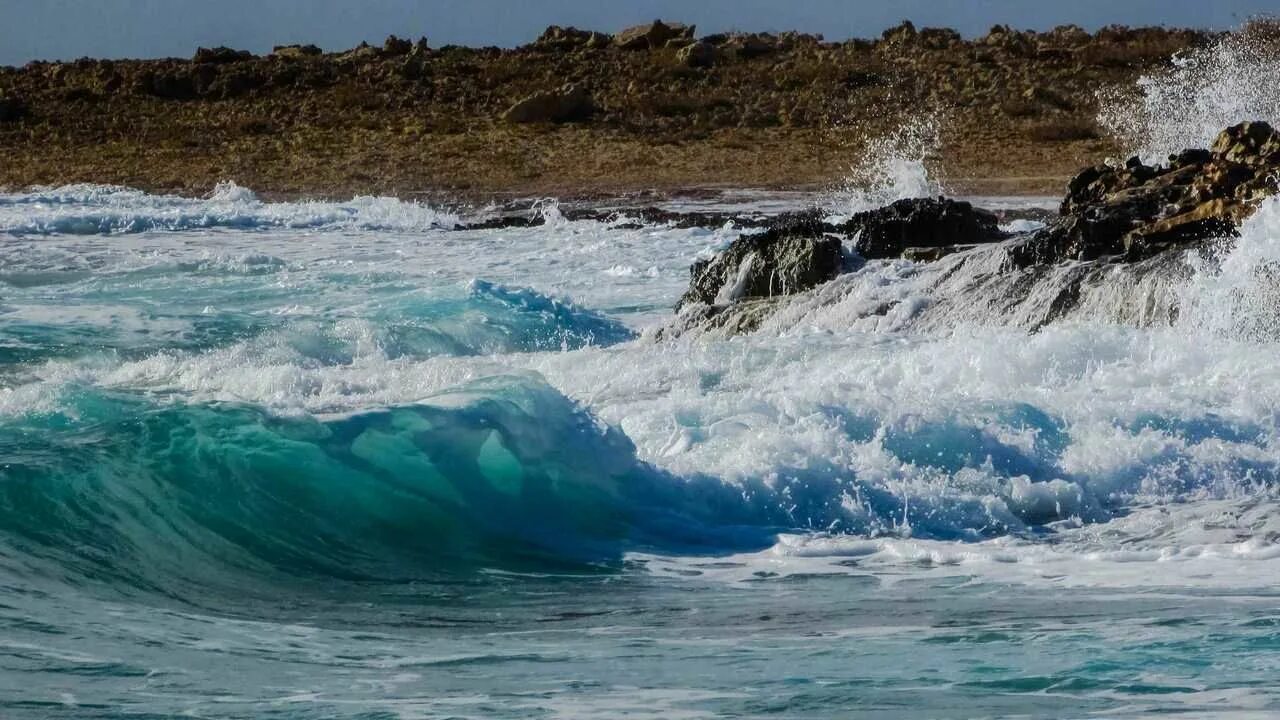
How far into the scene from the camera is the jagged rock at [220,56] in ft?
166

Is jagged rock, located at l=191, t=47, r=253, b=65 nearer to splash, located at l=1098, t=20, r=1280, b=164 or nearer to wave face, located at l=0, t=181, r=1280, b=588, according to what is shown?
splash, located at l=1098, t=20, r=1280, b=164

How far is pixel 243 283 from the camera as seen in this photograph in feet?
66.7

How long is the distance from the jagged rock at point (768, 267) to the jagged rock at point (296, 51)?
1456 inches

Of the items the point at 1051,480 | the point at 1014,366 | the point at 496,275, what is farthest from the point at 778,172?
the point at 1051,480

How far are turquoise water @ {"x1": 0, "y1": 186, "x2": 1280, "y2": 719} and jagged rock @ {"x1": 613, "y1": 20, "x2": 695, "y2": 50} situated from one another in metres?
35.8

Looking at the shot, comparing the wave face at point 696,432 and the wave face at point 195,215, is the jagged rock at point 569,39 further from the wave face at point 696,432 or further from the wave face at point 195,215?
the wave face at point 696,432

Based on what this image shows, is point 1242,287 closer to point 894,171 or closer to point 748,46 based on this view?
point 894,171

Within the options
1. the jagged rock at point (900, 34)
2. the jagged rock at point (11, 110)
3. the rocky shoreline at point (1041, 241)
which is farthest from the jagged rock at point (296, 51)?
the rocky shoreline at point (1041, 241)

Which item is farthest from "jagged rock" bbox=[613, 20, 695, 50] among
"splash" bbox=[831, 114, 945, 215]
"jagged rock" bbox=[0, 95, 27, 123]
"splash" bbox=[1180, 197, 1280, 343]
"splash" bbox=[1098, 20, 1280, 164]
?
"splash" bbox=[1180, 197, 1280, 343]

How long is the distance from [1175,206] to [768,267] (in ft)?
11.8

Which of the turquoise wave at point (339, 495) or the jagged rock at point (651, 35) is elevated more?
the jagged rock at point (651, 35)

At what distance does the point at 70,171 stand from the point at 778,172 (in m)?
14.9

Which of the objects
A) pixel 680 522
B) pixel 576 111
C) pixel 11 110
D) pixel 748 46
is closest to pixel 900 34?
pixel 748 46

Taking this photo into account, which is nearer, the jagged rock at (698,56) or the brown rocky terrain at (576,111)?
the brown rocky terrain at (576,111)
